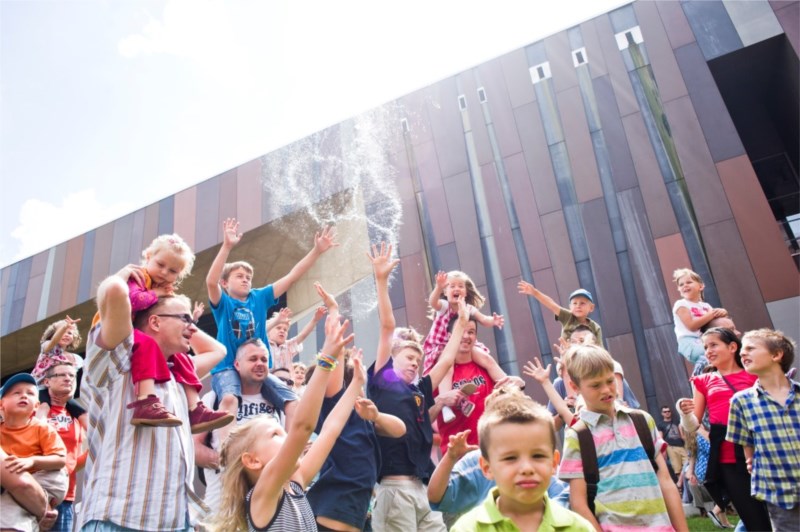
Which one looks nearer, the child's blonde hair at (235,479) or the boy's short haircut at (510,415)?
the boy's short haircut at (510,415)

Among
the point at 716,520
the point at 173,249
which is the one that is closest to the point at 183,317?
the point at 173,249

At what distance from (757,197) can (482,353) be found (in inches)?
265

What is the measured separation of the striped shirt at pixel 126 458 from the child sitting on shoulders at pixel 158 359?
60 millimetres

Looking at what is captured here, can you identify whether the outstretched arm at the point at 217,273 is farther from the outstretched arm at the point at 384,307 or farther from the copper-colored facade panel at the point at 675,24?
the copper-colored facade panel at the point at 675,24

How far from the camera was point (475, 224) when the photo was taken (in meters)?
10.5

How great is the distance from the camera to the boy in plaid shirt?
2945 mm

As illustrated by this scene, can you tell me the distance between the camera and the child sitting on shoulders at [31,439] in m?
3.01

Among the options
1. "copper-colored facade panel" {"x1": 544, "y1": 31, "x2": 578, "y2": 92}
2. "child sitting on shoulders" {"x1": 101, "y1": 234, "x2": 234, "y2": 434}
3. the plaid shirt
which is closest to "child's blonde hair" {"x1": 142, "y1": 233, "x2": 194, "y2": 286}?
"child sitting on shoulders" {"x1": 101, "y1": 234, "x2": 234, "y2": 434}

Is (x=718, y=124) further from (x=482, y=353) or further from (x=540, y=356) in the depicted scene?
(x=482, y=353)

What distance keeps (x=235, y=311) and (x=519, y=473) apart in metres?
2.67

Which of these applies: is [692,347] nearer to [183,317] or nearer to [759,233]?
[183,317]

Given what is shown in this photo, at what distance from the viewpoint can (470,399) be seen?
3.97 m

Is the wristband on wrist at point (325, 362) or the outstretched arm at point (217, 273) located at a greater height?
the outstretched arm at point (217, 273)

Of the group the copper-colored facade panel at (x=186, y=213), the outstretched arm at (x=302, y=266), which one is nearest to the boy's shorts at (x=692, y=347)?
the outstretched arm at (x=302, y=266)
